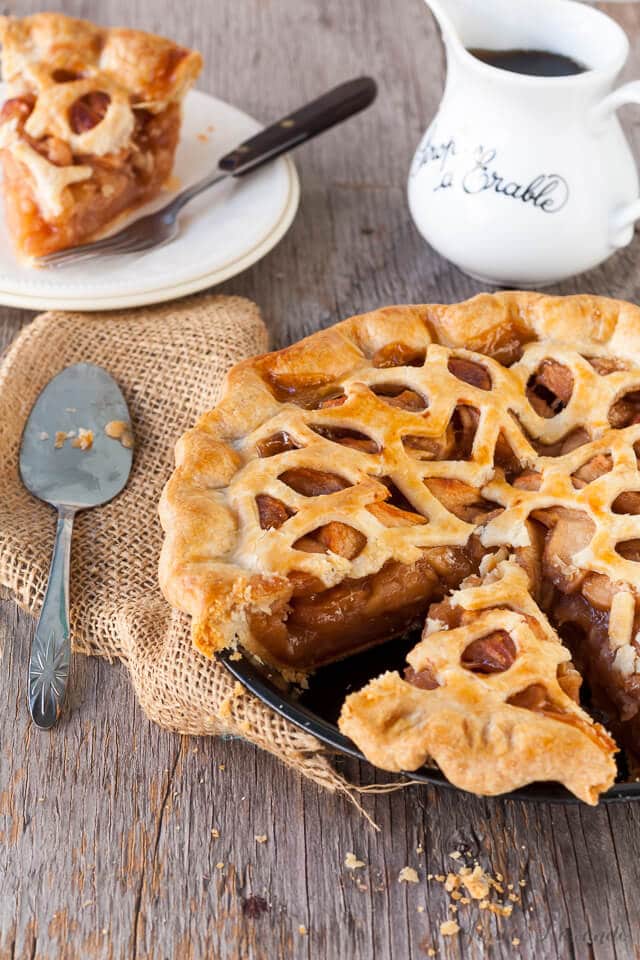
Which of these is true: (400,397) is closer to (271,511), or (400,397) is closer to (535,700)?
(271,511)

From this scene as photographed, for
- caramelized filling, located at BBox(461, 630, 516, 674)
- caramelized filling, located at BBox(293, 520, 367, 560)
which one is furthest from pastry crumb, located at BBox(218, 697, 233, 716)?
caramelized filling, located at BBox(461, 630, 516, 674)

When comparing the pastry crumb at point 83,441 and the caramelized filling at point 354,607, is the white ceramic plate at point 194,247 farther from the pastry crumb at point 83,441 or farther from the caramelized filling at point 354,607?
the caramelized filling at point 354,607

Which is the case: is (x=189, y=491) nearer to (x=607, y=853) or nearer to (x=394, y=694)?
(x=394, y=694)

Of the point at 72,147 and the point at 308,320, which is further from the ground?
the point at 72,147

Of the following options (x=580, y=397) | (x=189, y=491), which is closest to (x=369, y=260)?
(x=580, y=397)

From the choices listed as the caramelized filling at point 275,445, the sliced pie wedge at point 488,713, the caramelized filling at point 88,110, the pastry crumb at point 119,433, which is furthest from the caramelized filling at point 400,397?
the caramelized filling at point 88,110
